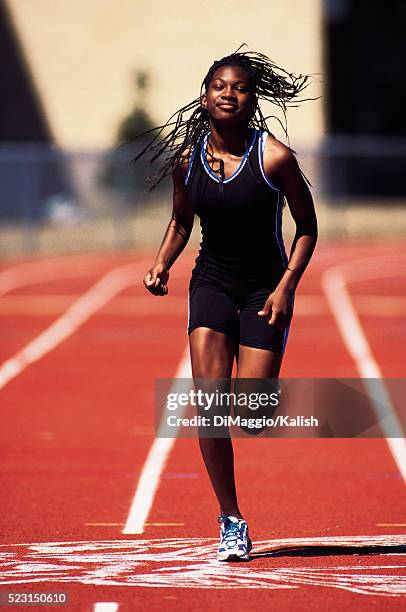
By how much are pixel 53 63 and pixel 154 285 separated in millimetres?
34123

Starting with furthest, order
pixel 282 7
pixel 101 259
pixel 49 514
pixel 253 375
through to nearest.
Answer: pixel 282 7 < pixel 101 259 < pixel 49 514 < pixel 253 375

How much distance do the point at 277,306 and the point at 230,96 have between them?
903 millimetres

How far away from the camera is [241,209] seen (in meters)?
6.22

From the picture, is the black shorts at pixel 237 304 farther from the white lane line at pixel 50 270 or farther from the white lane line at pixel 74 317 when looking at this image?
the white lane line at pixel 50 270

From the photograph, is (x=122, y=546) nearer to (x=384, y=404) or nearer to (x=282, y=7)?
(x=384, y=404)

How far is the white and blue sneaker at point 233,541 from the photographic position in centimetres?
636

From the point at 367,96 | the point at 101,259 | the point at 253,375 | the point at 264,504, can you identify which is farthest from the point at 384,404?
the point at 367,96

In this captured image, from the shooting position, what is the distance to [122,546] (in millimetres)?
6785

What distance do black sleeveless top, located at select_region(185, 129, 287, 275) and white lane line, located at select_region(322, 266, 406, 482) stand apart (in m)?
2.69

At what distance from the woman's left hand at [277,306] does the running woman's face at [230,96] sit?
29.4 inches

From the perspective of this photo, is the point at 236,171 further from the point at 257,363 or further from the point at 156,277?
the point at 257,363

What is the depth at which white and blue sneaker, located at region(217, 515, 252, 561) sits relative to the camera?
6359mm

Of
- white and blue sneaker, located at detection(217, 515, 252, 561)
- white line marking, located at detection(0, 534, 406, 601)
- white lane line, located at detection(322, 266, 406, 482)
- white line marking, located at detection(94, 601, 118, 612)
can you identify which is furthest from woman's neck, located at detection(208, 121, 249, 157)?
white lane line, located at detection(322, 266, 406, 482)

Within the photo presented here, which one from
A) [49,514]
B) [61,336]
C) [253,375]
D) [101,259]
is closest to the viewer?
[253,375]
